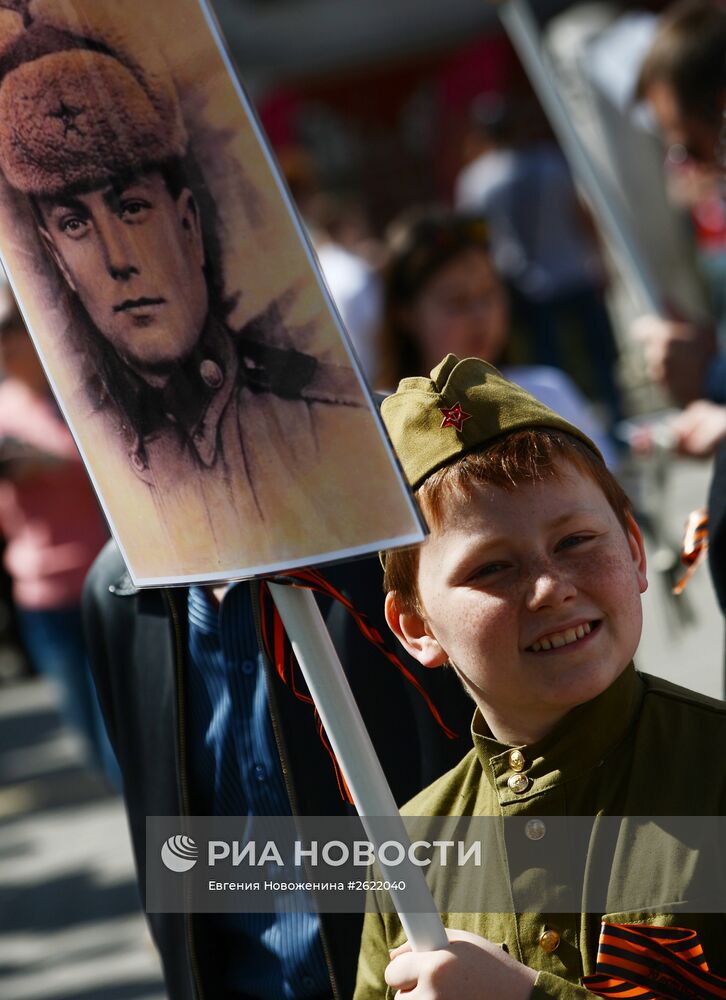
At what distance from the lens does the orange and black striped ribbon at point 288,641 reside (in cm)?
132

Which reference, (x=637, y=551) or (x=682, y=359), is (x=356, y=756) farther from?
(x=682, y=359)

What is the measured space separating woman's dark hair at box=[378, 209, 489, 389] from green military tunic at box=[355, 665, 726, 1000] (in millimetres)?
1840

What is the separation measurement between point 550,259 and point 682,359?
429cm

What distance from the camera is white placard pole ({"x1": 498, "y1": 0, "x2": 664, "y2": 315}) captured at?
336 cm

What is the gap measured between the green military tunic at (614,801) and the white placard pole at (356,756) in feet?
0.29

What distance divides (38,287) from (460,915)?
0.70 metres

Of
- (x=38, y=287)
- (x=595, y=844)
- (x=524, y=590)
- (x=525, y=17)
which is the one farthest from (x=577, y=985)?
(x=525, y=17)

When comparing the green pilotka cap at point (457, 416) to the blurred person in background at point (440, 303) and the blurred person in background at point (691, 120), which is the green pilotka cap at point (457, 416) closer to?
the blurred person in background at point (691, 120)

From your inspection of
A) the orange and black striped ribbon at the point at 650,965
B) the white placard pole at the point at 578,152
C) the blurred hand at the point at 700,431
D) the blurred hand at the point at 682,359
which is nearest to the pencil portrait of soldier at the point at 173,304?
the orange and black striped ribbon at the point at 650,965

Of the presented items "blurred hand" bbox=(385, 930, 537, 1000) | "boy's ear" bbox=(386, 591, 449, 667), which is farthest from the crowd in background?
"blurred hand" bbox=(385, 930, 537, 1000)

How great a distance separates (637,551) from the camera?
1420mm

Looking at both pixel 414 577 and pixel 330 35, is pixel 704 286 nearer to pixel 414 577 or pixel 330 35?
pixel 414 577

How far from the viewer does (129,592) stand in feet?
6.17

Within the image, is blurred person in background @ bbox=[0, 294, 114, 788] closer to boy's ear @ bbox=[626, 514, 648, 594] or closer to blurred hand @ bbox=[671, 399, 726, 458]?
blurred hand @ bbox=[671, 399, 726, 458]
